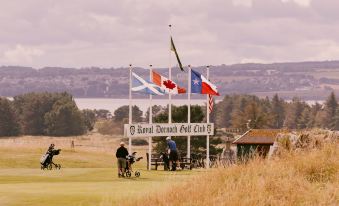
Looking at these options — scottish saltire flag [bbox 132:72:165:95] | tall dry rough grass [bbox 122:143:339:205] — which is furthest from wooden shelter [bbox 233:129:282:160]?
tall dry rough grass [bbox 122:143:339:205]

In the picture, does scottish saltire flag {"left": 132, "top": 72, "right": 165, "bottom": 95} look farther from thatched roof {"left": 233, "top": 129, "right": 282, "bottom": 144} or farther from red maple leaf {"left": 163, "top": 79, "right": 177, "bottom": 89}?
thatched roof {"left": 233, "top": 129, "right": 282, "bottom": 144}

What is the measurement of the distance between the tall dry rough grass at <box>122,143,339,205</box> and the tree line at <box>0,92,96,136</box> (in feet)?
466

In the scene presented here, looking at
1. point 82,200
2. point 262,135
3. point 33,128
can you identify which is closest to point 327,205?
point 82,200

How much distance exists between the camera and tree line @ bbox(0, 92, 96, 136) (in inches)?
6599

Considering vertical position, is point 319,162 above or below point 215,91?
below

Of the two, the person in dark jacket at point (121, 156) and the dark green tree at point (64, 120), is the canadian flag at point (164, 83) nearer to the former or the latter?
the person in dark jacket at point (121, 156)

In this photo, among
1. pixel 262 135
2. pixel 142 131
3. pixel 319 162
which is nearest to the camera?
pixel 319 162

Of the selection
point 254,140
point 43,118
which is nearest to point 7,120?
point 43,118

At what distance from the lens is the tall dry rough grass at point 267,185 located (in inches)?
870

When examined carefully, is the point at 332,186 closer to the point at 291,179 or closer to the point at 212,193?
the point at 291,179

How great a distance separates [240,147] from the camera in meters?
76.1

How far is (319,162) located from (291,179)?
2.06 meters

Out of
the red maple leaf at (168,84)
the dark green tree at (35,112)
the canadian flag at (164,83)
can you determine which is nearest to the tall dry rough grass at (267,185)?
the canadian flag at (164,83)

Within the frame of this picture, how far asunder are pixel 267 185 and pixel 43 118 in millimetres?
165762
